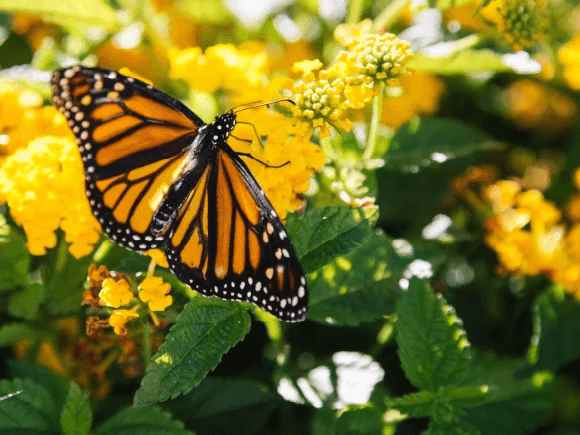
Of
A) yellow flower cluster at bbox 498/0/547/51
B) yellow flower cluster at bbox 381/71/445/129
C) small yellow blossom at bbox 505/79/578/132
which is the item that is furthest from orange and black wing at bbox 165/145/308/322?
small yellow blossom at bbox 505/79/578/132

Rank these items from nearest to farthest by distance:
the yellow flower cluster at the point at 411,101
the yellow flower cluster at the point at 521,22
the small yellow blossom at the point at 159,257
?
the small yellow blossom at the point at 159,257
the yellow flower cluster at the point at 521,22
the yellow flower cluster at the point at 411,101

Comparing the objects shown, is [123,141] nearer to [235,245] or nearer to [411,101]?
[235,245]

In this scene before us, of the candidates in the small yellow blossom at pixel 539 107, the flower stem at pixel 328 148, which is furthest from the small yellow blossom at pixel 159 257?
the small yellow blossom at pixel 539 107

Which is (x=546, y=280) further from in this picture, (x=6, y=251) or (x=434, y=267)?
(x=6, y=251)

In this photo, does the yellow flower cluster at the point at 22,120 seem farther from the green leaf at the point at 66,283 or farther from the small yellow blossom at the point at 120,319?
the small yellow blossom at the point at 120,319

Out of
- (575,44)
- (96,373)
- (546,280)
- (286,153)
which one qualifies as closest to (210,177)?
(286,153)

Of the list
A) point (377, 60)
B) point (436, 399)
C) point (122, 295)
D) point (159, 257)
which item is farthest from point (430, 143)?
point (122, 295)

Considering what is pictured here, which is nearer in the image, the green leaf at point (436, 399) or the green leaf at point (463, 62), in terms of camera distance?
the green leaf at point (436, 399)
